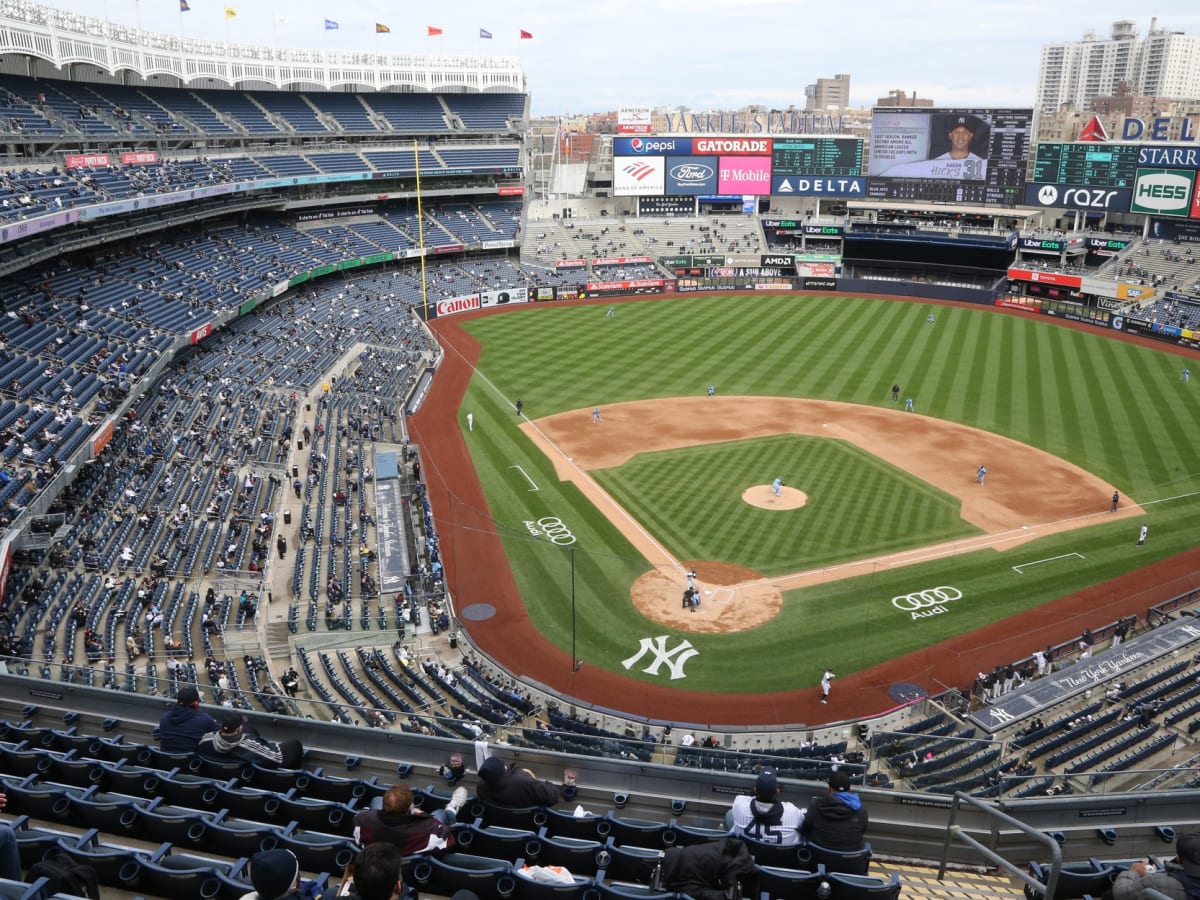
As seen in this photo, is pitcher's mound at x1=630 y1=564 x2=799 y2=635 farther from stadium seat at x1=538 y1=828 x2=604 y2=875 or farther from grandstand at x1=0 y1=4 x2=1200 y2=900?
stadium seat at x1=538 y1=828 x2=604 y2=875

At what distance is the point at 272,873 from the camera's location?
5.89m

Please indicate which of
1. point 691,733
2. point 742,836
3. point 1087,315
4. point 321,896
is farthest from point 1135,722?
point 1087,315

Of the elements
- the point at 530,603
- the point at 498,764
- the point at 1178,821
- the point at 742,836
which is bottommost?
the point at 530,603

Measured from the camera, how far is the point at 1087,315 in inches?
2447

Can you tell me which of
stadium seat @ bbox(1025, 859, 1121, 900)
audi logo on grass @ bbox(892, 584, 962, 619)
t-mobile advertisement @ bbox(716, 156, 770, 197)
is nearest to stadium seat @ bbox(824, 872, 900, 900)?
stadium seat @ bbox(1025, 859, 1121, 900)

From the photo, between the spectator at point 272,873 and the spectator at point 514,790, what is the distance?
2.79 metres

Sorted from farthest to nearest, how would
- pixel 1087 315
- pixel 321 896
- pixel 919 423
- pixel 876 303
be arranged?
pixel 876 303 < pixel 1087 315 < pixel 919 423 < pixel 321 896

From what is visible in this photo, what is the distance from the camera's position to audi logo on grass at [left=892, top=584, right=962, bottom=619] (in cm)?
2584

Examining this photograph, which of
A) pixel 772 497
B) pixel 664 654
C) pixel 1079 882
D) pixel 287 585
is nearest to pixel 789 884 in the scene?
pixel 1079 882

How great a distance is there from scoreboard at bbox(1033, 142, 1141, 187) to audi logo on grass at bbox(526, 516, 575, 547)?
60.0 metres

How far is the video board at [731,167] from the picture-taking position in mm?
81062

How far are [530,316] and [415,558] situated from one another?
40.8 meters

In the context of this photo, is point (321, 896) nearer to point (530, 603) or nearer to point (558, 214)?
point (530, 603)

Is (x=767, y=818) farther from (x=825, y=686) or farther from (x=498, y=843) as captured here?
(x=825, y=686)
